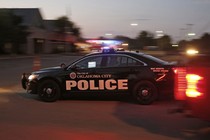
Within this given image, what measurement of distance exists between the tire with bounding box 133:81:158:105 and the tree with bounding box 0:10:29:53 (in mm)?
54562

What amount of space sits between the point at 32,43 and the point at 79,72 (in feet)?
229

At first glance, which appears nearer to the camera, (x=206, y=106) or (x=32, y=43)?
(x=206, y=106)

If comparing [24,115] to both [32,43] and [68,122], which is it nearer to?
[68,122]

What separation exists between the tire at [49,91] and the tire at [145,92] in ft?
7.49

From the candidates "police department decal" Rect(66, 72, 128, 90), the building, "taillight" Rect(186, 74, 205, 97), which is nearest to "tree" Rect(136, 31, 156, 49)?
the building

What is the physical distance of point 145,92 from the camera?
40.0ft

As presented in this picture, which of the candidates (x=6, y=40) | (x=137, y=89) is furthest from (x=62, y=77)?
(x=6, y=40)

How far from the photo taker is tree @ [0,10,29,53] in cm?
6512

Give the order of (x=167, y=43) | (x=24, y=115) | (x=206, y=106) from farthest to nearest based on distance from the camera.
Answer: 1. (x=167, y=43)
2. (x=24, y=115)
3. (x=206, y=106)

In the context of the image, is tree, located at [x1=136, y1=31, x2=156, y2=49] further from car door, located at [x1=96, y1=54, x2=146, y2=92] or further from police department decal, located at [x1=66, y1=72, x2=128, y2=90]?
police department decal, located at [x1=66, y1=72, x2=128, y2=90]

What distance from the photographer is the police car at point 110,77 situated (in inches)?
479

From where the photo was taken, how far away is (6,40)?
2603 inches

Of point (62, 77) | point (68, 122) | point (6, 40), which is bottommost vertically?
point (68, 122)

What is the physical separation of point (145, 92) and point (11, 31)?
5620 centimetres
